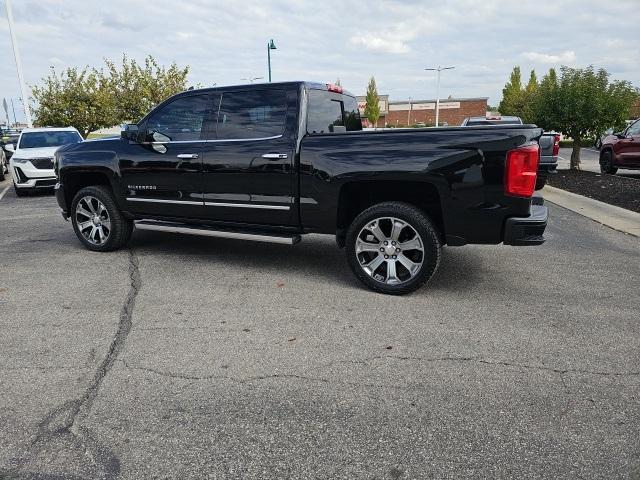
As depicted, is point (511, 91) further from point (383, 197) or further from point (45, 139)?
point (383, 197)

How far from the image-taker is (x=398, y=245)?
471 centimetres

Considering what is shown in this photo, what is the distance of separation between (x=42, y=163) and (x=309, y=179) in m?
10.2

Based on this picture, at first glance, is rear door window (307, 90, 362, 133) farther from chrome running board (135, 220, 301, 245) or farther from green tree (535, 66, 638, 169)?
green tree (535, 66, 638, 169)

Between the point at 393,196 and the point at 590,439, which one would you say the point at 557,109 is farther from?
the point at 590,439

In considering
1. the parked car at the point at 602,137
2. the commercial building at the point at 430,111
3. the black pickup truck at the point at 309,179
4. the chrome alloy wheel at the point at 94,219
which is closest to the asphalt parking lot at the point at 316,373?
the black pickup truck at the point at 309,179

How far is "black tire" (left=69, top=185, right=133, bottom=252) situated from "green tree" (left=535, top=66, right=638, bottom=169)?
14.1 meters

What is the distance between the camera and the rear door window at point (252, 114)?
203 inches

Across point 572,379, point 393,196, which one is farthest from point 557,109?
point 572,379

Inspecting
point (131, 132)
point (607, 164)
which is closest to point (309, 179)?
point (131, 132)

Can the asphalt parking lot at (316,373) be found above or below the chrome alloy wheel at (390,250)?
below

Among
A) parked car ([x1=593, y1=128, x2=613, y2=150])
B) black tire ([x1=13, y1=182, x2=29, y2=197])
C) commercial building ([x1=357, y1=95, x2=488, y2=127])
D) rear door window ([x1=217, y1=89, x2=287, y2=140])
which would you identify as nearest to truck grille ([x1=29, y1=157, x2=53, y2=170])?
black tire ([x1=13, y1=182, x2=29, y2=197])

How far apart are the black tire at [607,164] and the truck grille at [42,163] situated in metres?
15.8

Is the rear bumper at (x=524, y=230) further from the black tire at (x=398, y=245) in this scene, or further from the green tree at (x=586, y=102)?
the green tree at (x=586, y=102)

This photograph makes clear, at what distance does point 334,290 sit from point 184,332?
1.58 metres
